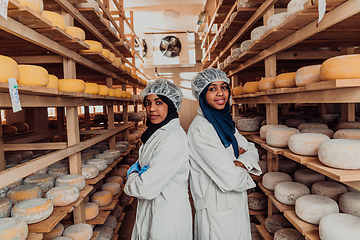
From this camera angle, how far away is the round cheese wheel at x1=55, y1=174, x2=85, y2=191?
210 cm

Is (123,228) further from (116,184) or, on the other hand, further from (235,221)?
(235,221)

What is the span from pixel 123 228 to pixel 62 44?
2.64 m

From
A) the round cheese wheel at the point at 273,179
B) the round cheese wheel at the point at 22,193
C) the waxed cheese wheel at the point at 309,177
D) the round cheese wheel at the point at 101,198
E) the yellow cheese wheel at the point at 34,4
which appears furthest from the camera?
the round cheese wheel at the point at 101,198

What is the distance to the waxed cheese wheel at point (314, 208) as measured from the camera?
1584 millimetres

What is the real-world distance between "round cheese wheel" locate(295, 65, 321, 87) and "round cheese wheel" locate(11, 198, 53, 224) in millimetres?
2034

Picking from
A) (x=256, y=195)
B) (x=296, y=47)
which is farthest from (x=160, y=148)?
(x=296, y=47)

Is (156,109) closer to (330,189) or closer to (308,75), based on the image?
(308,75)

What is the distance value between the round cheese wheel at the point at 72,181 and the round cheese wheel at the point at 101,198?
0.57 metres

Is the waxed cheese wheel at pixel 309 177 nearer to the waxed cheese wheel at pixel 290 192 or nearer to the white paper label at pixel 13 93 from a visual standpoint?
the waxed cheese wheel at pixel 290 192

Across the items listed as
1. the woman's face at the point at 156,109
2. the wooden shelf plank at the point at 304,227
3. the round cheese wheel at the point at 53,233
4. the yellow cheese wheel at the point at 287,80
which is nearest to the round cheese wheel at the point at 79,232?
the round cheese wheel at the point at 53,233

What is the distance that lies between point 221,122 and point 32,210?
1483mm

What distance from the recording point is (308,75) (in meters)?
1.62

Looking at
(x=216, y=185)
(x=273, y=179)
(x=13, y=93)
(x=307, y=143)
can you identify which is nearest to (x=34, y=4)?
(x=13, y=93)

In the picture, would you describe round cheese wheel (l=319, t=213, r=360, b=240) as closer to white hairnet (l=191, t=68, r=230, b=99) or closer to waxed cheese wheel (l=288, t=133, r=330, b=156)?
waxed cheese wheel (l=288, t=133, r=330, b=156)
